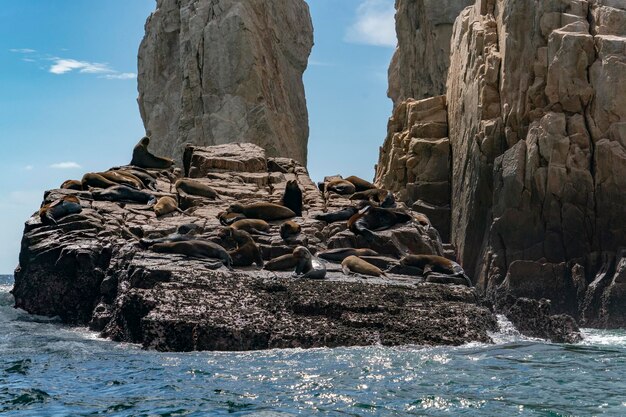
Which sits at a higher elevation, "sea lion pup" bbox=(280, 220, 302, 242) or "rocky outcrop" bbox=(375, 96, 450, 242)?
"rocky outcrop" bbox=(375, 96, 450, 242)

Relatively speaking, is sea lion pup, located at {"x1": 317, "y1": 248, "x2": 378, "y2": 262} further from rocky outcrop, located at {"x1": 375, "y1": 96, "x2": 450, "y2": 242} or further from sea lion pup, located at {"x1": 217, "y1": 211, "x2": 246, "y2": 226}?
rocky outcrop, located at {"x1": 375, "y1": 96, "x2": 450, "y2": 242}

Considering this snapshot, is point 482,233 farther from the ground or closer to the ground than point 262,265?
farther from the ground

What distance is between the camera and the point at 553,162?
1156 inches

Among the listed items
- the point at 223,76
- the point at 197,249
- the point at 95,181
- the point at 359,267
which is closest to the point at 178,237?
the point at 197,249

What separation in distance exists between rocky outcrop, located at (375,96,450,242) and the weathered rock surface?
48.6 ft

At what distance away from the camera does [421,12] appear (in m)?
52.7

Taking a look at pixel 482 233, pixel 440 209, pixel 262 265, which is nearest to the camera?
pixel 262 265

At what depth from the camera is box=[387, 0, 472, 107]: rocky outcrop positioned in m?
50.1

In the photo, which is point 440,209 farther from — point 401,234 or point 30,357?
point 30,357

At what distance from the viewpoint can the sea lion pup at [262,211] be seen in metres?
20.2

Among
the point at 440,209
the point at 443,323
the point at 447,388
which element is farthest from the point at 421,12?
the point at 447,388

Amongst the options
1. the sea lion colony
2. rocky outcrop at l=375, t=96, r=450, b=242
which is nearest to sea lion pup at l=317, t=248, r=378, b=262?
the sea lion colony

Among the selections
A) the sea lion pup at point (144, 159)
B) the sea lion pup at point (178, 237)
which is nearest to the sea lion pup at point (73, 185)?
the sea lion pup at point (144, 159)

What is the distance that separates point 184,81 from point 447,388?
4359cm
